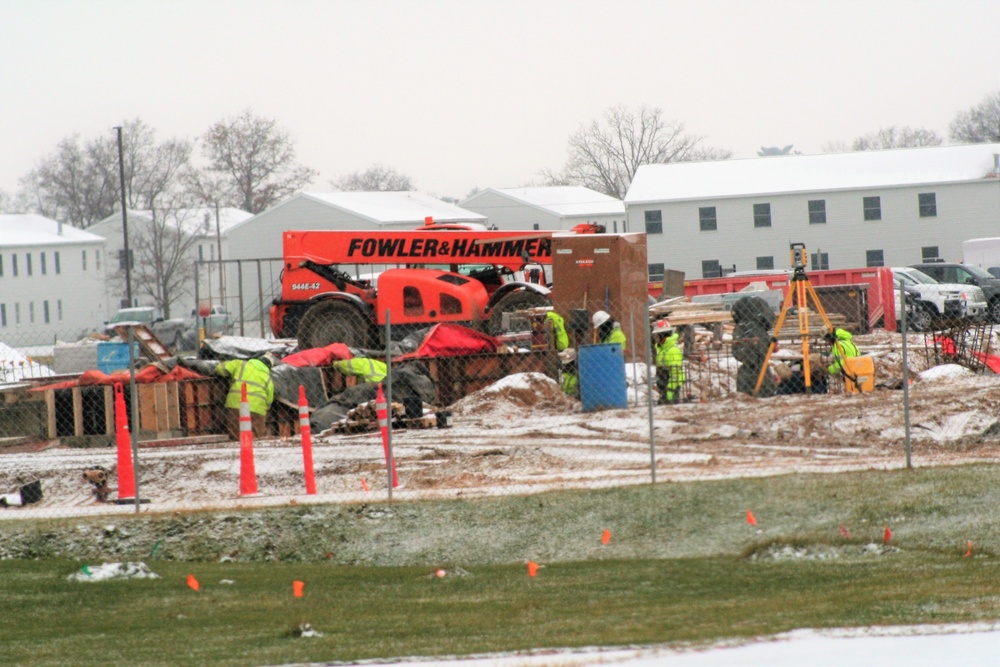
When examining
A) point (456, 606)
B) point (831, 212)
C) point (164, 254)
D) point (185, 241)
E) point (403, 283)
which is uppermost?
point (185, 241)

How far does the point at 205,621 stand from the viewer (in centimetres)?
860

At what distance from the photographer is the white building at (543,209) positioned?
76.9m

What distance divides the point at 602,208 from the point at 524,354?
5960 centimetres

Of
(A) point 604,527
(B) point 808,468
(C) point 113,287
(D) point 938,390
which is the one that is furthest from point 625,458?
(C) point 113,287

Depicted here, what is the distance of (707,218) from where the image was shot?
191ft

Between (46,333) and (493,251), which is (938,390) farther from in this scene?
(46,333)

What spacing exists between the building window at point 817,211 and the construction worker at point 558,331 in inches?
1486

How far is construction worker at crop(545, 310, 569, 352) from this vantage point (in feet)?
70.8

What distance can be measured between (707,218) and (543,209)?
1988 cm

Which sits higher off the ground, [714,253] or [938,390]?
[714,253]

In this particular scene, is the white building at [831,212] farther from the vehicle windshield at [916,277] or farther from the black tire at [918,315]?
the black tire at [918,315]

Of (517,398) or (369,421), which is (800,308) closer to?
(517,398)

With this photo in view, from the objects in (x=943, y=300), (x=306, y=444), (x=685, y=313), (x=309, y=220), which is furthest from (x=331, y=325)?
(x=309, y=220)

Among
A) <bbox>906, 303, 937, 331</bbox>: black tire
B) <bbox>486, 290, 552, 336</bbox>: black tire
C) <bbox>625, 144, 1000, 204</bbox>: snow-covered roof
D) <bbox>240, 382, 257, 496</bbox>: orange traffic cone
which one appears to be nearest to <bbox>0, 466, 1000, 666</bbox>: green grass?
<bbox>240, 382, 257, 496</bbox>: orange traffic cone
